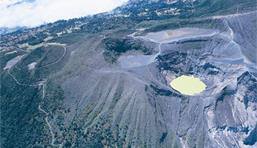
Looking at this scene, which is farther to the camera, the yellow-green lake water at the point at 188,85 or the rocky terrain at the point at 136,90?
the yellow-green lake water at the point at 188,85

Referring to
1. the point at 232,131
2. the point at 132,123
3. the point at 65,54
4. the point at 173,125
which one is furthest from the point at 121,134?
the point at 65,54

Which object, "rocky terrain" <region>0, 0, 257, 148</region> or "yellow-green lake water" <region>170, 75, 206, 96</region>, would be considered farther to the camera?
"yellow-green lake water" <region>170, 75, 206, 96</region>

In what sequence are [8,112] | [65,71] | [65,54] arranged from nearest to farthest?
1. [8,112]
2. [65,71]
3. [65,54]

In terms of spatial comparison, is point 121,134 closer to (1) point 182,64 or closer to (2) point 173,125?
(2) point 173,125

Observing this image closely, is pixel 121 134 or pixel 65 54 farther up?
pixel 65 54

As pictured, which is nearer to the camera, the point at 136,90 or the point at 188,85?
the point at 136,90

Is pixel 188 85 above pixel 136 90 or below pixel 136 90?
below

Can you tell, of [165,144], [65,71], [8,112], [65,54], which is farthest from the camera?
[65,54]

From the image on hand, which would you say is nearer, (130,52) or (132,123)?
(132,123)
